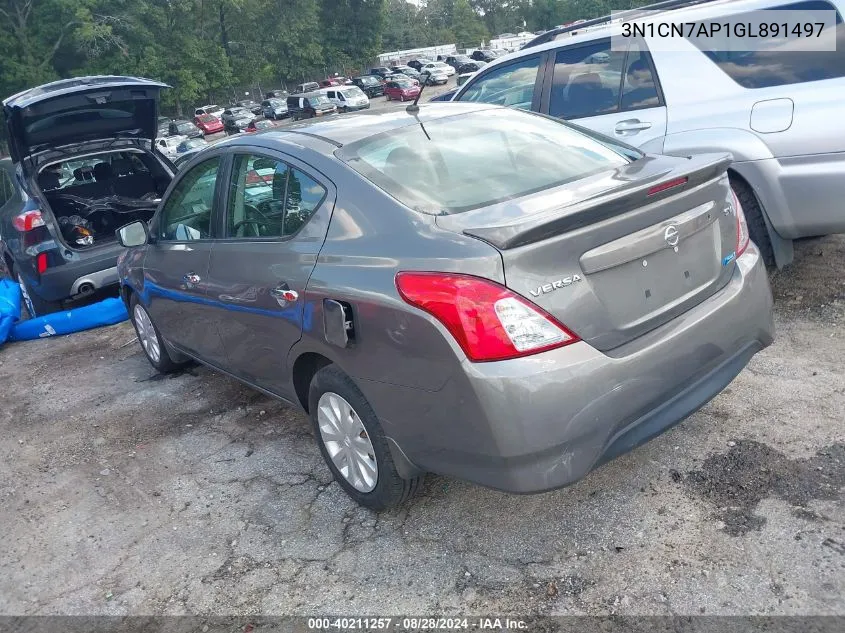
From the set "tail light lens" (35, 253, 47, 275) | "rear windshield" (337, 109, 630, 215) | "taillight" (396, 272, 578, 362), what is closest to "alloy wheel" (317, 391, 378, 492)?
"taillight" (396, 272, 578, 362)

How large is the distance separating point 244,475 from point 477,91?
3.89m

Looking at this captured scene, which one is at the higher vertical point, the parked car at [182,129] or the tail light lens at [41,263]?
the tail light lens at [41,263]

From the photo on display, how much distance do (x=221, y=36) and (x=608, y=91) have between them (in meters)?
65.5

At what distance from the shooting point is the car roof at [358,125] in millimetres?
3357

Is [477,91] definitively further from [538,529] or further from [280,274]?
[538,529]

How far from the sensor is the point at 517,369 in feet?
7.91

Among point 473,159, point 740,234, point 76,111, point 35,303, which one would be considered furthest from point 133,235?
point 740,234

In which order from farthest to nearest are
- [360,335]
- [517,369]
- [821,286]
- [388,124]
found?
[821,286] < [388,124] < [360,335] < [517,369]

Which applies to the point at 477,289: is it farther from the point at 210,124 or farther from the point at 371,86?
the point at 371,86

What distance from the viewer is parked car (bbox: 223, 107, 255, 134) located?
42.1m

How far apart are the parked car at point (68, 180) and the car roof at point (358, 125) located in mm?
3626

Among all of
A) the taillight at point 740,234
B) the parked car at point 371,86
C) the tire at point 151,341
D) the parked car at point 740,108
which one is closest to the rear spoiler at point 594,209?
the taillight at point 740,234

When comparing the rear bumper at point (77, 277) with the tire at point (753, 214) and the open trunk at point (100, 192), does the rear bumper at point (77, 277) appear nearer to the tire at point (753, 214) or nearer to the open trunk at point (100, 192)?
the open trunk at point (100, 192)

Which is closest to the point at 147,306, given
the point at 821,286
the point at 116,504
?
the point at 116,504
